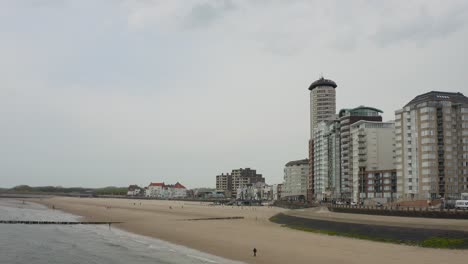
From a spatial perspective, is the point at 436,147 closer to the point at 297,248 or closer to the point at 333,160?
the point at 333,160

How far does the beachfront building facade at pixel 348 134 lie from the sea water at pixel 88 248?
106 metres

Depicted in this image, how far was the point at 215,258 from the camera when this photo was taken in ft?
144

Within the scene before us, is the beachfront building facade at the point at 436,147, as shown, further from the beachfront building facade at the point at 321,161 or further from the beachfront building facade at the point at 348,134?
the beachfront building facade at the point at 321,161

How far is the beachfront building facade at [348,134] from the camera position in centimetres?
15850

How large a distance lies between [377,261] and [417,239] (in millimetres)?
10966

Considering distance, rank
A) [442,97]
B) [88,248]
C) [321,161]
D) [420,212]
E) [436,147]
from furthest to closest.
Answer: [321,161] → [442,97] → [436,147] → [420,212] → [88,248]

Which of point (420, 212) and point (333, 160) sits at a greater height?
point (333, 160)

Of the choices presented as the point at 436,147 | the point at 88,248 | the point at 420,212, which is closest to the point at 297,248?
the point at 88,248

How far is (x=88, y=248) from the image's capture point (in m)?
49.3

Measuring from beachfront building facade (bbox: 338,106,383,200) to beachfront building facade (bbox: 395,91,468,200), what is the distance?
43018 millimetres

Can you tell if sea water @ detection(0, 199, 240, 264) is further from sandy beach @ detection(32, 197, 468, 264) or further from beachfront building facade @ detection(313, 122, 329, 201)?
beachfront building facade @ detection(313, 122, 329, 201)

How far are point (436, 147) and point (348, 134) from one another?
50907 millimetres

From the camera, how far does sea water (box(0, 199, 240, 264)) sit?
42.5m

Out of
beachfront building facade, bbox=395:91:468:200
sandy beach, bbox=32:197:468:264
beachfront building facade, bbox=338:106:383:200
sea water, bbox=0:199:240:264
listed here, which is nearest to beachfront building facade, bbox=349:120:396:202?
beachfront building facade, bbox=338:106:383:200
